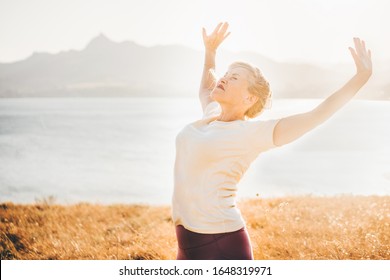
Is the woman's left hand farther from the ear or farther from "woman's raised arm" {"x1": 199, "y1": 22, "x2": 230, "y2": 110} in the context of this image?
"woman's raised arm" {"x1": 199, "y1": 22, "x2": 230, "y2": 110}

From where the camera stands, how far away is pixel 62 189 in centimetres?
346

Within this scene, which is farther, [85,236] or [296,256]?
[85,236]

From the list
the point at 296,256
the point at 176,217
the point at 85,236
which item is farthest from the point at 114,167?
the point at 176,217

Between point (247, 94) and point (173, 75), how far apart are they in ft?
6.25

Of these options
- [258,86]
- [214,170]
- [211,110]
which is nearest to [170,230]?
[211,110]

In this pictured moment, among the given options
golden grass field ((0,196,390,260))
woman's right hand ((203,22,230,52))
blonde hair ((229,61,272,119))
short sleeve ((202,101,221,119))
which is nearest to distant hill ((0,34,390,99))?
golden grass field ((0,196,390,260))

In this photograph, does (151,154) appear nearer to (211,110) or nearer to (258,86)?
(211,110)

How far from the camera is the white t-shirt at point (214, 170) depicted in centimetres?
140

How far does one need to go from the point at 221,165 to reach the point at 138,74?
2.63 meters

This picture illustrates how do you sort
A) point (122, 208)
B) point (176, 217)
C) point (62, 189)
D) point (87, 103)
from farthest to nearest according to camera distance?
1. point (87, 103)
2. point (62, 189)
3. point (122, 208)
4. point (176, 217)

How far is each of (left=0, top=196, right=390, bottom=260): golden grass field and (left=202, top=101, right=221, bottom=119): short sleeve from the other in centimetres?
117

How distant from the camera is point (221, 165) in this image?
142cm

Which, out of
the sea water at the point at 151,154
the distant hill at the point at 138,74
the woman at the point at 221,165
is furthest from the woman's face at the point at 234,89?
the sea water at the point at 151,154

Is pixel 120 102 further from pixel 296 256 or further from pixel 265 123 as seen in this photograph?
pixel 265 123
